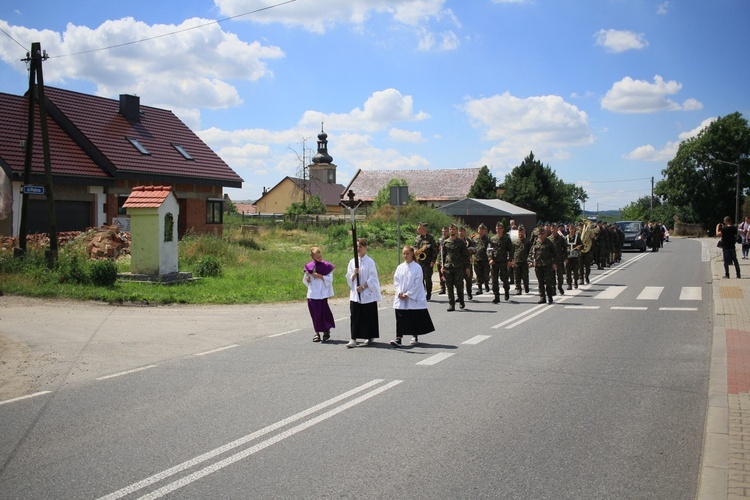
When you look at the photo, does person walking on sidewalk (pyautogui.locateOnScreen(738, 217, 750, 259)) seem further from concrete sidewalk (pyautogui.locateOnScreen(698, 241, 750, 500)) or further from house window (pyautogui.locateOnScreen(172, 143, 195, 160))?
house window (pyautogui.locateOnScreen(172, 143, 195, 160))

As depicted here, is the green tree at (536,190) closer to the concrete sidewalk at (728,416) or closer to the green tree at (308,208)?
the green tree at (308,208)

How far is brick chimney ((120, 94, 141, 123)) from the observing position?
36781 mm

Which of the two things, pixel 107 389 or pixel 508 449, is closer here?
pixel 508 449

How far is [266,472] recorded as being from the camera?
4.99 m

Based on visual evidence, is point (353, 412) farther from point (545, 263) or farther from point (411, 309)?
point (545, 263)

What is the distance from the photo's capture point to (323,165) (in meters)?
121

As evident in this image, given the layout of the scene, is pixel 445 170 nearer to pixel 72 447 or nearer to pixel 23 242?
pixel 23 242

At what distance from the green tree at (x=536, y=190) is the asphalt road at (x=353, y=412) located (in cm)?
5866

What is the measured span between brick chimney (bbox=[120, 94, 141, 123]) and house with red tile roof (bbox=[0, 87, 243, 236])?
0.05m

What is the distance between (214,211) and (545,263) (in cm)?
2442

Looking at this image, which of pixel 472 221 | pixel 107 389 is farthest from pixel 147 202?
pixel 472 221

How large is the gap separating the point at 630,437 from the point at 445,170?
87188 millimetres

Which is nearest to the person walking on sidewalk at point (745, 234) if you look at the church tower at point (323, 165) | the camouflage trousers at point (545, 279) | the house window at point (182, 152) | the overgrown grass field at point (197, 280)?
the overgrown grass field at point (197, 280)

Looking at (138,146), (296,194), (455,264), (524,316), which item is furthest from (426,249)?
(296,194)
